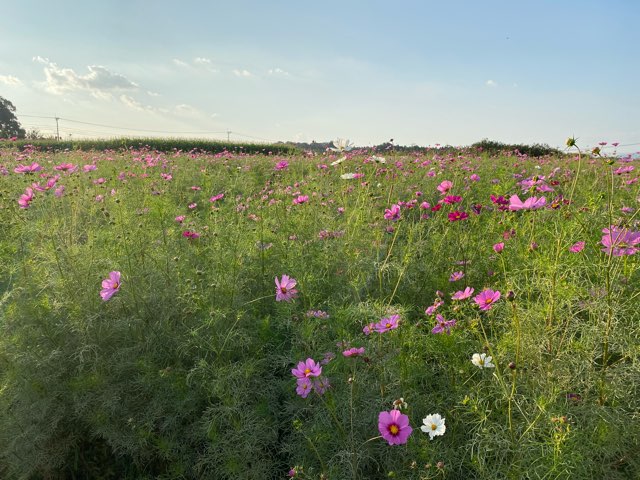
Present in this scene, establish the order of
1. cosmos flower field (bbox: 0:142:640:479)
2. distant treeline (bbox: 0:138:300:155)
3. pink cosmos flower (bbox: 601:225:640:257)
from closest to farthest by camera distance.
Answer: cosmos flower field (bbox: 0:142:640:479) < pink cosmos flower (bbox: 601:225:640:257) < distant treeline (bbox: 0:138:300:155)

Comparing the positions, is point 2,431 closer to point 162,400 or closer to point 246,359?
point 162,400

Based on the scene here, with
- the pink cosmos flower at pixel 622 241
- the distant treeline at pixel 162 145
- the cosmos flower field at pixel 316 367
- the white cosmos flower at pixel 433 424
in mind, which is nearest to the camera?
the white cosmos flower at pixel 433 424

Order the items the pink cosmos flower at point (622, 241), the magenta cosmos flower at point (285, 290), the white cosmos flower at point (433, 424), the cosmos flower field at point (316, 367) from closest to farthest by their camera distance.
Result: the white cosmos flower at point (433, 424) < the cosmos flower field at point (316, 367) < the pink cosmos flower at point (622, 241) < the magenta cosmos flower at point (285, 290)

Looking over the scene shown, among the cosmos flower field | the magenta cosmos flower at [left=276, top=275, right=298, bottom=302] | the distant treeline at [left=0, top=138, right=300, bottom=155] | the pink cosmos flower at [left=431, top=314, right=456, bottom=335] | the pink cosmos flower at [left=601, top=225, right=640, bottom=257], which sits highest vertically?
the distant treeline at [left=0, top=138, right=300, bottom=155]

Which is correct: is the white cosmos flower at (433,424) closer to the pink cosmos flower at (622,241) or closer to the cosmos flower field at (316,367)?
the cosmos flower field at (316,367)

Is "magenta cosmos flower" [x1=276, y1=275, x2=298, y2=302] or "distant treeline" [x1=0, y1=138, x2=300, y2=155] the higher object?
"distant treeline" [x1=0, y1=138, x2=300, y2=155]

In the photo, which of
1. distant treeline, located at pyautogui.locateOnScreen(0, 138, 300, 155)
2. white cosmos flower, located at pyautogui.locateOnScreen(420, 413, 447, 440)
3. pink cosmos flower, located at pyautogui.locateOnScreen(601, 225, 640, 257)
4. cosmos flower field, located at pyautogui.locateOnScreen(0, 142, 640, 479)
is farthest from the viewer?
distant treeline, located at pyautogui.locateOnScreen(0, 138, 300, 155)

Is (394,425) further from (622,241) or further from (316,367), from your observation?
(622,241)

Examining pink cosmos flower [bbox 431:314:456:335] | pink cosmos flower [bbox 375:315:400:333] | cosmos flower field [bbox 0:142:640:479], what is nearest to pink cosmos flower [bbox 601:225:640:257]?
cosmos flower field [bbox 0:142:640:479]

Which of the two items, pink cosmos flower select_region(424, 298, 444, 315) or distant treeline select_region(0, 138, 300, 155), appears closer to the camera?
pink cosmos flower select_region(424, 298, 444, 315)

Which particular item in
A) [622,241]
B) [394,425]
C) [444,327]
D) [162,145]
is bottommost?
[394,425]

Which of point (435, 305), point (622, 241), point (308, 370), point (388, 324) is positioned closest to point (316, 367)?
point (308, 370)

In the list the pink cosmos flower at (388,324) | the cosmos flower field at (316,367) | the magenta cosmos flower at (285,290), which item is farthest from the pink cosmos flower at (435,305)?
the magenta cosmos flower at (285,290)

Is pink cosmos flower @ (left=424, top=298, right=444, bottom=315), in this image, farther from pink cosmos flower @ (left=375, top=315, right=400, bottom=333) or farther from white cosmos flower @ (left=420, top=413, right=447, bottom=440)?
white cosmos flower @ (left=420, top=413, right=447, bottom=440)
